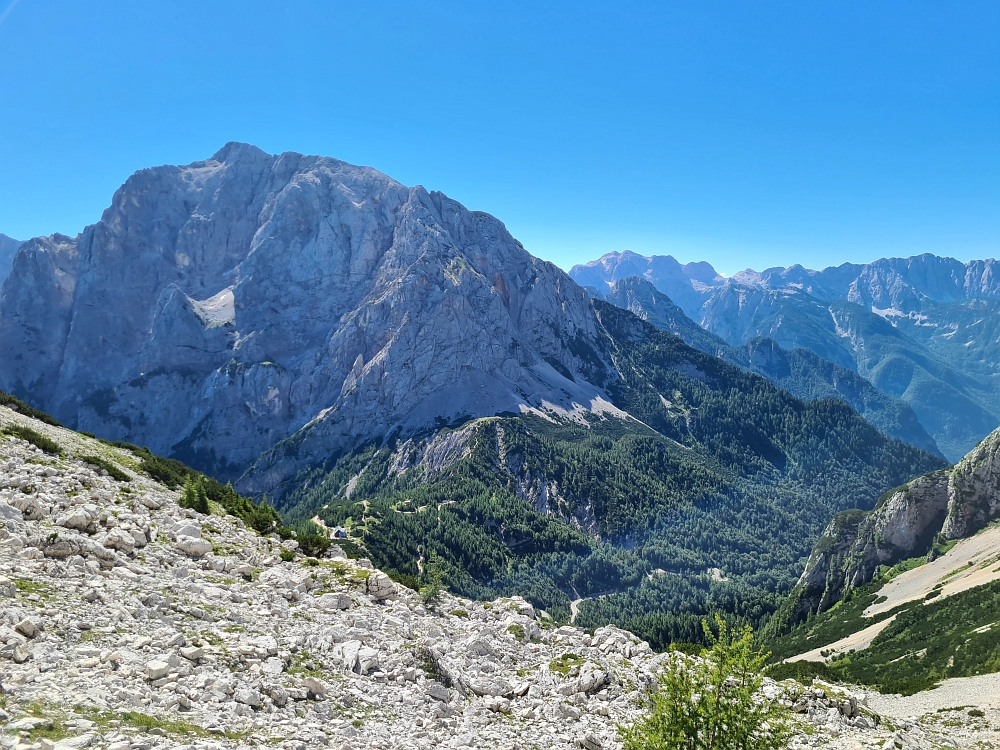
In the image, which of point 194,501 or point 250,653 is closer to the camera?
point 250,653

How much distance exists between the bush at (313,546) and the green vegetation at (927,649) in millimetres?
37244

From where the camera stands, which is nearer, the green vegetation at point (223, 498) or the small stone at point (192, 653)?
the small stone at point (192, 653)

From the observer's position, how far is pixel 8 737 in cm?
1366

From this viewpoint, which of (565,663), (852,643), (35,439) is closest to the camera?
(565,663)

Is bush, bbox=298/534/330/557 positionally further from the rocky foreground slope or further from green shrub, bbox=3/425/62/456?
green shrub, bbox=3/425/62/456

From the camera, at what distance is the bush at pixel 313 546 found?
43.0 meters

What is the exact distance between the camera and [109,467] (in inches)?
1657

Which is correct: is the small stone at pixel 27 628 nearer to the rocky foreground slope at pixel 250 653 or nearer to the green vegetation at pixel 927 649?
the rocky foreground slope at pixel 250 653

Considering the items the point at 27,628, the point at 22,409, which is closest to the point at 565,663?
the point at 27,628

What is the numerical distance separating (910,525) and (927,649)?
6691 centimetres

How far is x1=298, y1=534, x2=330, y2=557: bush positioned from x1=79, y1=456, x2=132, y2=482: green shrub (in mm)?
14217

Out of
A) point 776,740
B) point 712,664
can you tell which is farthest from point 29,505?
point 776,740

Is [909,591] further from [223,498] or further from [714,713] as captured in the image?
[223,498]

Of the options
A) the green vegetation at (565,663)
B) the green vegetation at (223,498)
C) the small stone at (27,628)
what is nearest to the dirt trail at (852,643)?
the green vegetation at (565,663)
